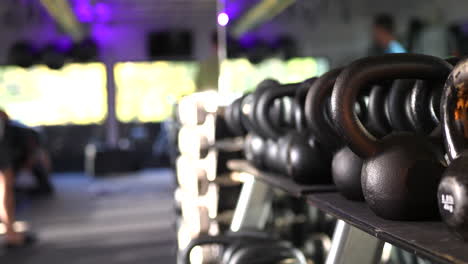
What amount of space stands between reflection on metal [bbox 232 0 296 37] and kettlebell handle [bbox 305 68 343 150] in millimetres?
6928

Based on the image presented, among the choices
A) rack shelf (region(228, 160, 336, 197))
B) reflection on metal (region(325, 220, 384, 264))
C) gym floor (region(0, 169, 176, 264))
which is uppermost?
rack shelf (region(228, 160, 336, 197))

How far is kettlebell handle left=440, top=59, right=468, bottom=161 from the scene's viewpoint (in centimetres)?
80

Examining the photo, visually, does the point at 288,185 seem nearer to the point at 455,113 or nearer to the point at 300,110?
the point at 300,110

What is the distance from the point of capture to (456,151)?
82 cm

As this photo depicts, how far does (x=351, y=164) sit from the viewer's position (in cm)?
114

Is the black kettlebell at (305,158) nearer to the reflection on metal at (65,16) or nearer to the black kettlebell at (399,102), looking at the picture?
the black kettlebell at (399,102)

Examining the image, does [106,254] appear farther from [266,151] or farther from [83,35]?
[83,35]

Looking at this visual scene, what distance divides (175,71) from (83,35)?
71.6 inches

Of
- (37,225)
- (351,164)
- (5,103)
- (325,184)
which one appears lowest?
(37,225)

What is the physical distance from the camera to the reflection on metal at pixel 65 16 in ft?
25.4

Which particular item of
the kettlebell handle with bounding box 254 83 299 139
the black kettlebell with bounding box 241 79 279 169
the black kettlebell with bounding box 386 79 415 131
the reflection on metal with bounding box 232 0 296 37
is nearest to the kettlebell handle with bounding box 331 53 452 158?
the black kettlebell with bounding box 386 79 415 131

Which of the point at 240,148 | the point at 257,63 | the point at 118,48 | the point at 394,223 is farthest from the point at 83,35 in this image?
the point at 394,223

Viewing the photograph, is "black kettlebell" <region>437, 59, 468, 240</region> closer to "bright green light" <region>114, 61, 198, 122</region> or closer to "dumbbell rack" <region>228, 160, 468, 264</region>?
"dumbbell rack" <region>228, 160, 468, 264</region>

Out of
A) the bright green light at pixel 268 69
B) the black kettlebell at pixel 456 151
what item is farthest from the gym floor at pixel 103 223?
the black kettlebell at pixel 456 151
